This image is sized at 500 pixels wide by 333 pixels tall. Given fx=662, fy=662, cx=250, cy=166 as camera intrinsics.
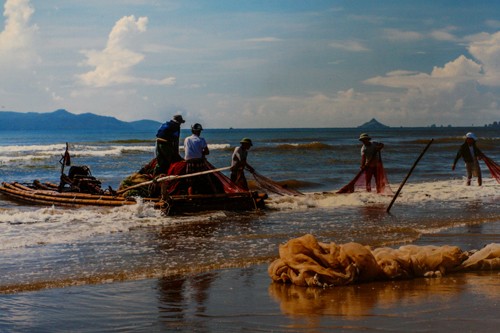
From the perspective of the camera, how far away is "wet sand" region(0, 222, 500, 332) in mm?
5133

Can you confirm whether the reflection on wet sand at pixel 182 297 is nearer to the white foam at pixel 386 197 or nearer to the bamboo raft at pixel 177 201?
the bamboo raft at pixel 177 201

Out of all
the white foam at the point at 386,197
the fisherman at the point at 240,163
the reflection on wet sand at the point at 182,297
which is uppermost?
the fisherman at the point at 240,163

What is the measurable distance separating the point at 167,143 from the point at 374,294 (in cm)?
784

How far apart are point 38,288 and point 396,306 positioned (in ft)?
11.7

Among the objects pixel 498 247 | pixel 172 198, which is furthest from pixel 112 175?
pixel 498 247

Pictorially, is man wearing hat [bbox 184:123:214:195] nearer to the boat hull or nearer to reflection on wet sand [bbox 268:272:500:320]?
the boat hull

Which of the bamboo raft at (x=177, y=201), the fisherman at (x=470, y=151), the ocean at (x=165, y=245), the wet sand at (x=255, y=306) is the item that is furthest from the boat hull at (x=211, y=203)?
the fisherman at (x=470, y=151)

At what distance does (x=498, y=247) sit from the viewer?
7242mm

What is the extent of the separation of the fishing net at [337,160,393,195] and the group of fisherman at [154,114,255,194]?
9.17ft

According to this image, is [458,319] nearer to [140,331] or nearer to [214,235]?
[140,331]

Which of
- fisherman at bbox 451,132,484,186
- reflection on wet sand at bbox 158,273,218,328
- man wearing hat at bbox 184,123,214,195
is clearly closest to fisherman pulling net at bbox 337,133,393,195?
fisherman at bbox 451,132,484,186

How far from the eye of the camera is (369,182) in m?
15.1

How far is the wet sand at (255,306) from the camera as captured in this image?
513 cm

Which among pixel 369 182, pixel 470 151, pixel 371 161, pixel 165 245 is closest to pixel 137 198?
pixel 165 245
